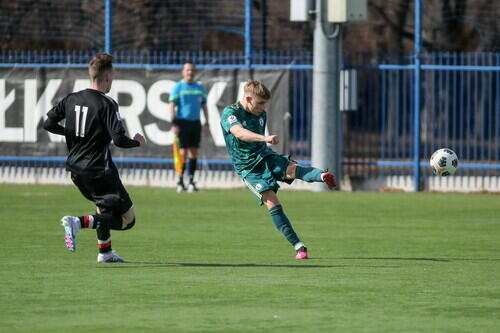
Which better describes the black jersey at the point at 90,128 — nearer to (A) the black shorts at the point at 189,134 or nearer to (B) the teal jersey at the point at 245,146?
(B) the teal jersey at the point at 245,146

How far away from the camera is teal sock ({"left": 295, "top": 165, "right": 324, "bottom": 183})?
10.5 m

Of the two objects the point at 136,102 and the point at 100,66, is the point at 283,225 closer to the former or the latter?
the point at 100,66

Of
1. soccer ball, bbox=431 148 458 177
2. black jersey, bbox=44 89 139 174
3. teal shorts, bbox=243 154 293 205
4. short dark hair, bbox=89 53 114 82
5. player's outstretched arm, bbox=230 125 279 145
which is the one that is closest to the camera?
black jersey, bbox=44 89 139 174

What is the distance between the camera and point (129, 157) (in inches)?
850

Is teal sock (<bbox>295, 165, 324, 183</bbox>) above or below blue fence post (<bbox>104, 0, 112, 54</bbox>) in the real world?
below

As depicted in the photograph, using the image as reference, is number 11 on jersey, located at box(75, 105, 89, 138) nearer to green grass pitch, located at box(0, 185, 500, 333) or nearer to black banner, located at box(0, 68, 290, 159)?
green grass pitch, located at box(0, 185, 500, 333)

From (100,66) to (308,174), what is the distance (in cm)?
220

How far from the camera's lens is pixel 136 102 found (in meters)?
21.3

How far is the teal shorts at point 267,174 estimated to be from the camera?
35.3ft

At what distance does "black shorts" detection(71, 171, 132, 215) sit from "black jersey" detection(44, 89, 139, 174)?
0.22 feet

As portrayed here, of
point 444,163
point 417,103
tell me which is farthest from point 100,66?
point 417,103

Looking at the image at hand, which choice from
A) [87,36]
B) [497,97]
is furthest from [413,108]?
[87,36]

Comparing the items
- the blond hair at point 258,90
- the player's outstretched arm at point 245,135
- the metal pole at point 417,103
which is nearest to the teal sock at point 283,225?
the player's outstretched arm at point 245,135

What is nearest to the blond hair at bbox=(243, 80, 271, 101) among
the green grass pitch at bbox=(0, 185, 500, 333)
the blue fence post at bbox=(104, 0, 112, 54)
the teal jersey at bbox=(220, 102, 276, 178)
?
the teal jersey at bbox=(220, 102, 276, 178)
